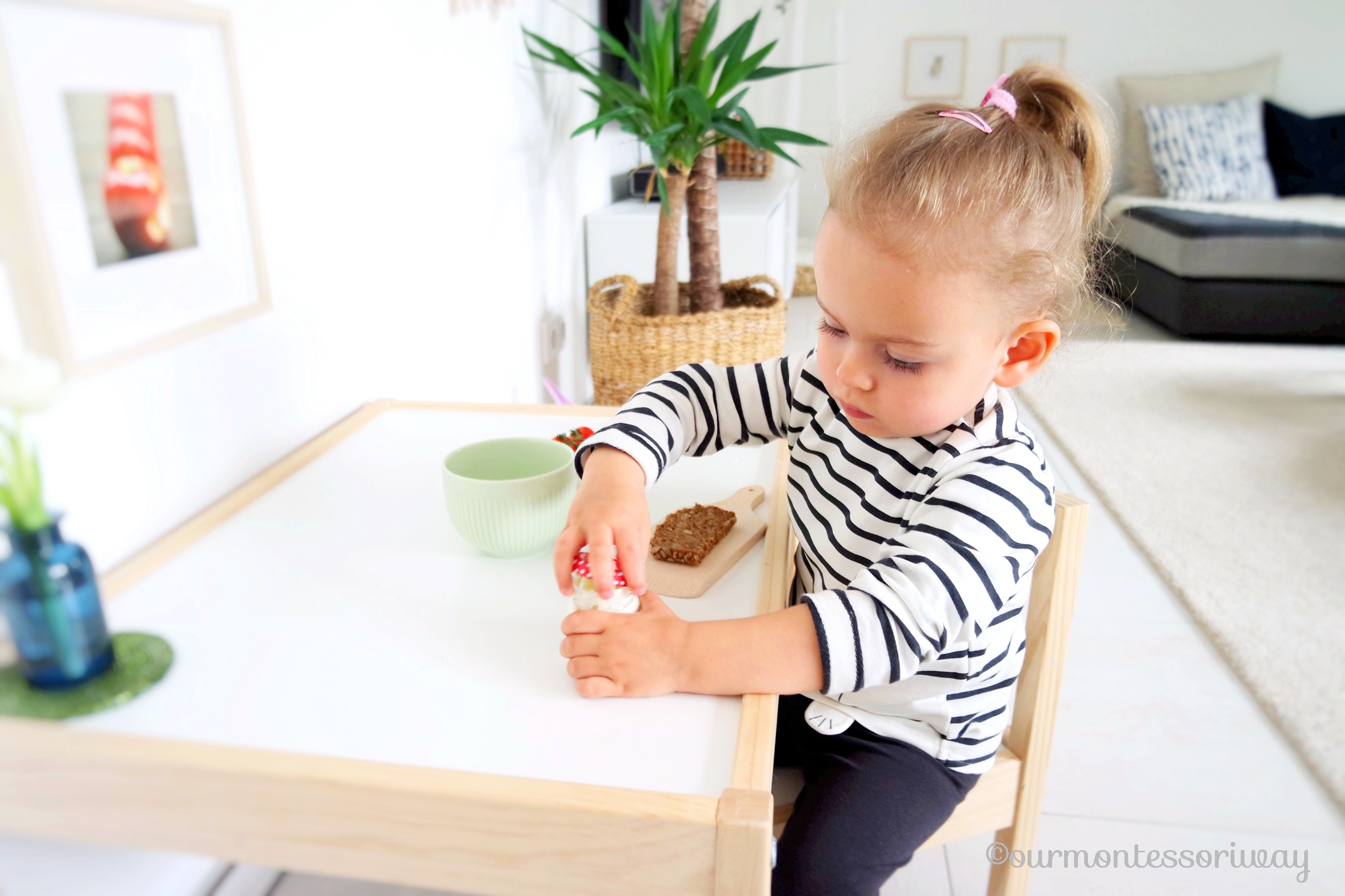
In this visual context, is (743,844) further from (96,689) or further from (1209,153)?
(1209,153)

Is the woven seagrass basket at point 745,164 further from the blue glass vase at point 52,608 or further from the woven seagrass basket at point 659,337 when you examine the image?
the blue glass vase at point 52,608

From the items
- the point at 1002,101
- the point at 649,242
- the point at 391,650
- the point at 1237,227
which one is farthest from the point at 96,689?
the point at 1237,227

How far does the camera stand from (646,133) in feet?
6.48

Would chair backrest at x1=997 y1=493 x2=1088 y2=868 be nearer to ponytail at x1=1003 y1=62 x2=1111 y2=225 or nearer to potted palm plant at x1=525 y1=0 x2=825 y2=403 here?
ponytail at x1=1003 y1=62 x2=1111 y2=225

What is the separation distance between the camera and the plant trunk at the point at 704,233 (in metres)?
2.13

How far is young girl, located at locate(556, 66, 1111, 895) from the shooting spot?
657 millimetres

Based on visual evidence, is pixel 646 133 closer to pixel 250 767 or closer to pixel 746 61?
pixel 746 61

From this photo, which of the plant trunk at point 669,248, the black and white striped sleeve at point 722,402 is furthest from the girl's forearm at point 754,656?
the plant trunk at point 669,248

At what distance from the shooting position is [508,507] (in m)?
0.78

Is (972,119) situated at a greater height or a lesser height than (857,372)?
greater

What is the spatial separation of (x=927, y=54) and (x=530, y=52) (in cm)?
338

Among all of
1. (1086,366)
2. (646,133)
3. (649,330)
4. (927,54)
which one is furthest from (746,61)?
(927,54)

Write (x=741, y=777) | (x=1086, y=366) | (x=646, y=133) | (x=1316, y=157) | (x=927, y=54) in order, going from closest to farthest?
1. (x=741, y=777)
2. (x=646, y=133)
3. (x=1086, y=366)
4. (x=1316, y=157)
5. (x=927, y=54)

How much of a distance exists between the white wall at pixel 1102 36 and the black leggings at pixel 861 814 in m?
3.93
